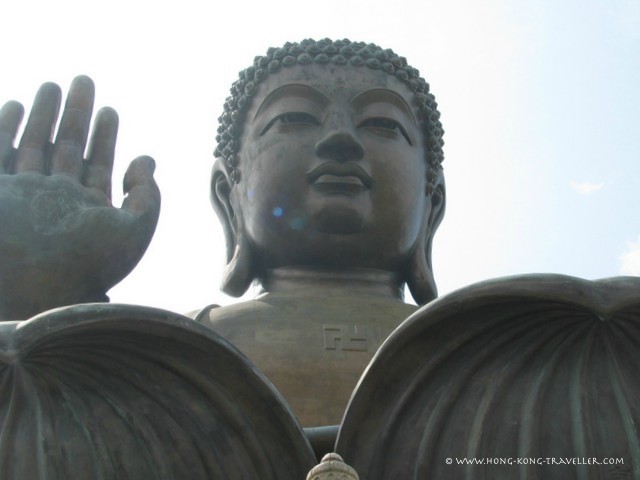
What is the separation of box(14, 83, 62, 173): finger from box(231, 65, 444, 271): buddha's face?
980mm

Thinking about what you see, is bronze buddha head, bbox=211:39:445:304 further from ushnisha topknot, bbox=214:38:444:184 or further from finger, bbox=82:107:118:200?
finger, bbox=82:107:118:200

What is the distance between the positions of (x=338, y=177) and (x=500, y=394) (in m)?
1.98

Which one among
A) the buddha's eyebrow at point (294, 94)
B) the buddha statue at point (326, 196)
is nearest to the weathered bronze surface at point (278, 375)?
the buddha statue at point (326, 196)

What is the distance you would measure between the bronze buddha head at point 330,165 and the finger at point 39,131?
98cm

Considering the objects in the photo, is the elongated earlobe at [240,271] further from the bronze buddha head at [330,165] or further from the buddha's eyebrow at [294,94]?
the buddha's eyebrow at [294,94]

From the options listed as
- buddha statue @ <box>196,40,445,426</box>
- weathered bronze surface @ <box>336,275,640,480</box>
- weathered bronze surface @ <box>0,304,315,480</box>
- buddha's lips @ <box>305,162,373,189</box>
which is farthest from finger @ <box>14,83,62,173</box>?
weathered bronze surface @ <box>336,275,640,480</box>

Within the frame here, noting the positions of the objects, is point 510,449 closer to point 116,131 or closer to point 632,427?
point 632,427

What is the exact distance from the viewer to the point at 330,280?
5.96 metres

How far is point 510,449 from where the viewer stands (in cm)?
401

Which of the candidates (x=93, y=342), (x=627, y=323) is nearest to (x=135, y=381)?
(x=93, y=342)

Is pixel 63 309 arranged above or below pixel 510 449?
above

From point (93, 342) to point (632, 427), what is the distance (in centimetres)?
170

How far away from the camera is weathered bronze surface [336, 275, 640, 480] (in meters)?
3.93

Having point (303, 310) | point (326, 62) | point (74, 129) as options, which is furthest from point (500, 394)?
point (326, 62)
